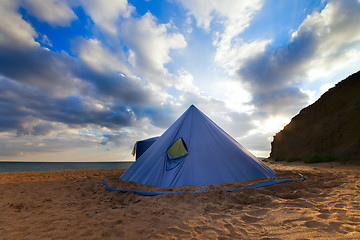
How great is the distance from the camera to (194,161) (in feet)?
15.8

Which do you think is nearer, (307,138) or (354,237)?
(354,237)

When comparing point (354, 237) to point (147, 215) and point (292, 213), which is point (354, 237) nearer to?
point (292, 213)

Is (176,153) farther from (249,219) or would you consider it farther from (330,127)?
(330,127)

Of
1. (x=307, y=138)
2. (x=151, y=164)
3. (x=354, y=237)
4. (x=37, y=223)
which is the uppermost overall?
(x=307, y=138)

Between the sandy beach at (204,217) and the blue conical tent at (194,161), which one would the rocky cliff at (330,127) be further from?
the sandy beach at (204,217)

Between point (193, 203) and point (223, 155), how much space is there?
223 centimetres

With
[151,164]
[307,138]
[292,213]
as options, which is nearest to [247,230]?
[292,213]

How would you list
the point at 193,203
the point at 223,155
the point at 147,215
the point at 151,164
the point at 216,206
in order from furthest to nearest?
the point at 151,164, the point at 223,155, the point at 193,203, the point at 216,206, the point at 147,215

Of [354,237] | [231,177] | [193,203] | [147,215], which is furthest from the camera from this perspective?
[231,177]

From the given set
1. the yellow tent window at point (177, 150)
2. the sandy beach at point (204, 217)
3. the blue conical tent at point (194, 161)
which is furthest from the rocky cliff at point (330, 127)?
the yellow tent window at point (177, 150)

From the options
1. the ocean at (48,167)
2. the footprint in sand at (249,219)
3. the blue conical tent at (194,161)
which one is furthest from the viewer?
the ocean at (48,167)

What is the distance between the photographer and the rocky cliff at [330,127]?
440 inches

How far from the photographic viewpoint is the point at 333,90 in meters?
14.5

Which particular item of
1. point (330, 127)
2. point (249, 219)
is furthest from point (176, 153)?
point (330, 127)
